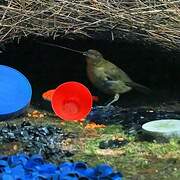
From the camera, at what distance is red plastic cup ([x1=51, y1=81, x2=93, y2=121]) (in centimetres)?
721

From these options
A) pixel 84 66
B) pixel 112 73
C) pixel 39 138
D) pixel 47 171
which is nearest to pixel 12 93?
pixel 112 73

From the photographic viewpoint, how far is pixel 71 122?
22.6 feet

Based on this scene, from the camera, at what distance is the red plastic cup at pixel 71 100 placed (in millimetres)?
7210

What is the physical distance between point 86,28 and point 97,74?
1.93ft

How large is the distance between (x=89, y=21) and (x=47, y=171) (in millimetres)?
3353

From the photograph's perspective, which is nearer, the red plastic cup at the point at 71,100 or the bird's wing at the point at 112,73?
the red plastic cup at the point at 71,100

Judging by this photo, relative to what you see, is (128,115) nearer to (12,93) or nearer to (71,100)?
(71,100)

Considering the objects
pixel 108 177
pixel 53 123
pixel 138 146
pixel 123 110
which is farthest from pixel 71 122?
pixel 108 177

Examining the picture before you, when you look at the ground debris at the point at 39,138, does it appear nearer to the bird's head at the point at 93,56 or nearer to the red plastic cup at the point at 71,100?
the red plastic cup at the point at 71,100

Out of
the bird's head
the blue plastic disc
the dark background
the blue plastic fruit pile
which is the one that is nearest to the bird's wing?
the bird's head

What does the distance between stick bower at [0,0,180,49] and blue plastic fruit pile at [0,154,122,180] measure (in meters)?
2.95

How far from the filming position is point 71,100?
24.2 feet

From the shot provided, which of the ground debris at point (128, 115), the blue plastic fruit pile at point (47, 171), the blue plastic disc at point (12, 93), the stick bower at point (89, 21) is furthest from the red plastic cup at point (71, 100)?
the blue plastic fruit pile at point (47, 171)

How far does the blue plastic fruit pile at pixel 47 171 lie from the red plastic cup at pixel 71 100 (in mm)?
2436
